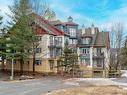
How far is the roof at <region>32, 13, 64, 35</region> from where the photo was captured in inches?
1982

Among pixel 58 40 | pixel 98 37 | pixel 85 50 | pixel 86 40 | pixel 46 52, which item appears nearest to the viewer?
pixel 46 52

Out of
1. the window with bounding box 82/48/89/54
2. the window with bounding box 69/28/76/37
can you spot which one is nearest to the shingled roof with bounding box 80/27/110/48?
the window with bounding box 82/48/89/54

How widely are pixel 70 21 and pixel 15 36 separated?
2475 centimetres

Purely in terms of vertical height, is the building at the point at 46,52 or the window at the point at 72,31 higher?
the window at the point at 72,31

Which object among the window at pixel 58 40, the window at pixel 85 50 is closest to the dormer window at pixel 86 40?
the window at pixel 85 50

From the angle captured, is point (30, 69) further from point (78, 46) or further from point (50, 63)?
point (78, 46)

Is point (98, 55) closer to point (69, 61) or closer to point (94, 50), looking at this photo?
point (94, 50)

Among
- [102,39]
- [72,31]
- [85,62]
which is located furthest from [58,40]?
[102,39]

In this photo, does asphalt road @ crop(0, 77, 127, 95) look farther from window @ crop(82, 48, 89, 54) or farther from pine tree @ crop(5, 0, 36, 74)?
window @ crop(82, 48, 89, 54)

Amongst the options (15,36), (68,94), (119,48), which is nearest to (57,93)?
(68,94)

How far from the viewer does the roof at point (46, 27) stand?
50.3 metres

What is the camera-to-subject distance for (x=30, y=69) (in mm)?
58281

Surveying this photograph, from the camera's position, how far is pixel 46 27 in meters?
57.7

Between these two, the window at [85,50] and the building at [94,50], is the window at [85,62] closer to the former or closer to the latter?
the building at [94,50]
